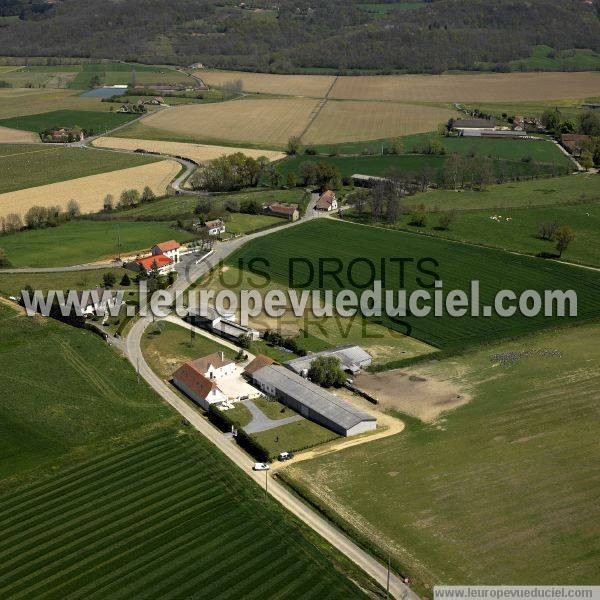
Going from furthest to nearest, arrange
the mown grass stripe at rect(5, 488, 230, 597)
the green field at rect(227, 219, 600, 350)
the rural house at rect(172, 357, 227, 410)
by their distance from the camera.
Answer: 1. the green field at rect(227, 219, 600, 350)
2. the rural house at rect(172, 357, 227, 410)
3. the mown grass stripe at rect(5, 488, 230, 597)

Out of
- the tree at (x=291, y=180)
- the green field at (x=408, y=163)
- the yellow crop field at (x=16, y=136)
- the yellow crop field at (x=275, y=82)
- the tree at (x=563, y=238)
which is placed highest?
the yellow crop field at (x=275, y=82)

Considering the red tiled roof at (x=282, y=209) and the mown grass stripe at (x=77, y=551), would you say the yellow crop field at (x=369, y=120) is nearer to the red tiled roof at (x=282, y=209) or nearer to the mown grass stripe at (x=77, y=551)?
the red tiled roof at (x=282, y=209)

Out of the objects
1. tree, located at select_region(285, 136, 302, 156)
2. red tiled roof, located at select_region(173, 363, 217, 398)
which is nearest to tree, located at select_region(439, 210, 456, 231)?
tree, located at select_region(285, 136, 302, 156)

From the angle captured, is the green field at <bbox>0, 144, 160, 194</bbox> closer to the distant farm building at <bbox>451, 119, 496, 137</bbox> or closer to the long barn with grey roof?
the distant farm building at <bbox>451, 119, 496, 137</bbox>

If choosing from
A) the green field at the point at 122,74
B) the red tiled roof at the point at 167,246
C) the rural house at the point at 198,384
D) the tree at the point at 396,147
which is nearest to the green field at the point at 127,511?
the rural house at the point at 198,384

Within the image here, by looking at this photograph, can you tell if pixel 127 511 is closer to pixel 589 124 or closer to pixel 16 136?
pixel 16 136

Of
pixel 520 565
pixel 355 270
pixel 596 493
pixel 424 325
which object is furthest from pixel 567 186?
pixel 520 565

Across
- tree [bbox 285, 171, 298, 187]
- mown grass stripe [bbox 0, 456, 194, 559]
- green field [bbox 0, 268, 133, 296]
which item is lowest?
mown grass stripe [bbox 0, 456, 194, 559]
